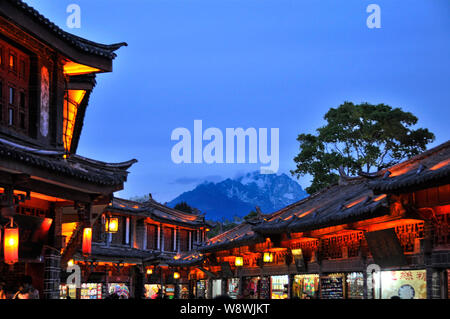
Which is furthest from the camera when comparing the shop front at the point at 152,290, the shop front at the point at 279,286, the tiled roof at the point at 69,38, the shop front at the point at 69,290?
the shop front at the point at 152,290

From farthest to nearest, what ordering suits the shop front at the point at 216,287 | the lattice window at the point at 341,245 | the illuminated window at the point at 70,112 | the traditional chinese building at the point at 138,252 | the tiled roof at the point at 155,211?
the tiled roof at the point at 155,211
the traditional chinese building at the point at 138,252
the shop front at the point at 216,287
the illuminated window at the point at 70,112
the lattice window at the point at 341,245

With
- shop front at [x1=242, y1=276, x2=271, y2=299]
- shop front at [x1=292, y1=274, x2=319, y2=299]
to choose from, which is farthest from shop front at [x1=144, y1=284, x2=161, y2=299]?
shop front at [x1=292, y1=274, x2=319, y2=299]

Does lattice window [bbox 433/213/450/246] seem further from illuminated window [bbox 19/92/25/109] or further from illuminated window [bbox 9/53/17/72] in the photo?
illuminated window [bbox 9/53/17/72]

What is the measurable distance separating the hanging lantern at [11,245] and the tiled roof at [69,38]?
17.4 feet

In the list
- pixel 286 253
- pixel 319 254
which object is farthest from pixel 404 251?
pixel 286 253

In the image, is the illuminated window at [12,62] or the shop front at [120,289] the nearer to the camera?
the illuminated window at [12,62]

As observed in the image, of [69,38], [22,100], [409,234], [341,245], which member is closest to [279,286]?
[341,245]

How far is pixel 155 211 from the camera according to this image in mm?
47219

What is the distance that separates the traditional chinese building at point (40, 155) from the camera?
45.0 feet

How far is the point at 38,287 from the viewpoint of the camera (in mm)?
16344

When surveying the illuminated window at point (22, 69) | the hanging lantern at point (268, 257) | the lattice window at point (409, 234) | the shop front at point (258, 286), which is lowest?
the shop front at point (258, 286)

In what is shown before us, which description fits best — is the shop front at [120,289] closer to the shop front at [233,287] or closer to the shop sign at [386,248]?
the shop front at [233,287]

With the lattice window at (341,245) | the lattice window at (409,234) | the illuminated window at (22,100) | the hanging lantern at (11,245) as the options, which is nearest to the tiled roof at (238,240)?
the lattice window at (341,245)

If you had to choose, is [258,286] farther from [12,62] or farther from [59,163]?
[12,62]
